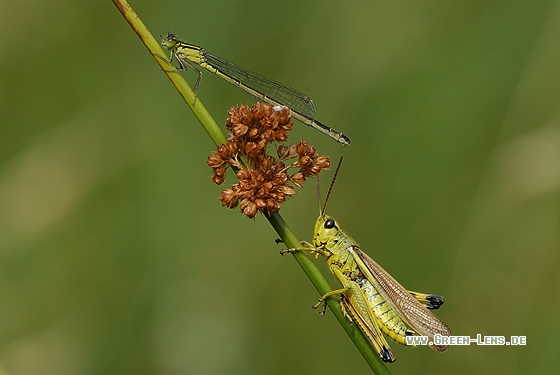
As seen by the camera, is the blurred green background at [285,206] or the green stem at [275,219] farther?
the blurred green background at [285,206]

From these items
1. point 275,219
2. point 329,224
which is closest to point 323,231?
point 329,224

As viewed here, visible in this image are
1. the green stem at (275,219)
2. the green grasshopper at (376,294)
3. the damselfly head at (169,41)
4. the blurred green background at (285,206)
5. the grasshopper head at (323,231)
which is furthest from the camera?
the blurred green background at (285,206)

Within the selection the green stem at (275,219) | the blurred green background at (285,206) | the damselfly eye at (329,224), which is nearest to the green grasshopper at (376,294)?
the damselfly eye at (329,224)

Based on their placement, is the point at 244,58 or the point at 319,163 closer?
the point at 319,163

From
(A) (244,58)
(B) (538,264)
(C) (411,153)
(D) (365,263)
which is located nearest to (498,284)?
(B) (538,264)

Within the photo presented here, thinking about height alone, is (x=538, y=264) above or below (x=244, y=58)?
below

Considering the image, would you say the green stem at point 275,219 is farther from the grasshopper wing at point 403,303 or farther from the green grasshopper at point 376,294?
the grasshopper wing at point 403,303

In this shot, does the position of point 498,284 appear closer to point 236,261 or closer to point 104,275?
point 236,261

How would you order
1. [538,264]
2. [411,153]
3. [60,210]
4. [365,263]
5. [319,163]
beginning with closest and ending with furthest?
[319,163], [365,263], [538,264], [60,210], [411,153]
